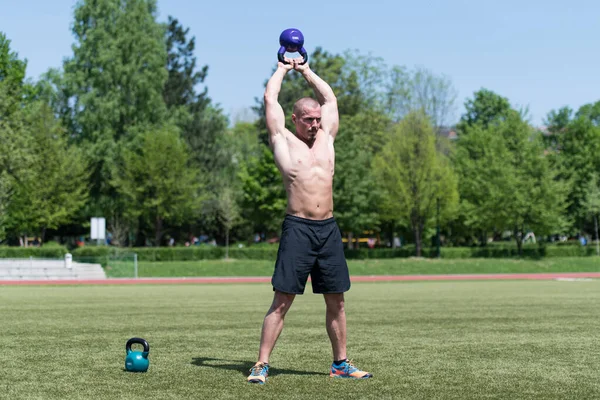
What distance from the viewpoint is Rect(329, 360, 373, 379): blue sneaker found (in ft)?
21.2

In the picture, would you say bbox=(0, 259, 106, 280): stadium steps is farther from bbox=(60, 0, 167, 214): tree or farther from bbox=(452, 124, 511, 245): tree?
bbox=(452, 124, 511, 245): tree

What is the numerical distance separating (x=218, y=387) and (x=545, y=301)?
41.8ft

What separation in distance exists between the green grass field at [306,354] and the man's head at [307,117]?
6.76ft

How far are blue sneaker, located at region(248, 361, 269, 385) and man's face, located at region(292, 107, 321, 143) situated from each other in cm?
195

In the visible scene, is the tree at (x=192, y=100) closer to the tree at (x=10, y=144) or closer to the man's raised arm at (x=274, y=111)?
the tree at (x=10, y=144)

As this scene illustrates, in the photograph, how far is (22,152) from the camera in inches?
1649

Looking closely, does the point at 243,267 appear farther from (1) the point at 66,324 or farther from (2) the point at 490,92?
(2) the point at 490,92

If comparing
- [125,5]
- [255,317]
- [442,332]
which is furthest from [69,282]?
[125,5]

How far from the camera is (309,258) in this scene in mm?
6520

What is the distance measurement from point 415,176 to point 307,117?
46864 mm

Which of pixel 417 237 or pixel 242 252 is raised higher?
pixel 417 237

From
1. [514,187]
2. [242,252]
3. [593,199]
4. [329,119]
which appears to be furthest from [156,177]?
[329,119]

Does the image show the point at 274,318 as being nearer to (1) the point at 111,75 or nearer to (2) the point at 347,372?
(2) the point at 347,372

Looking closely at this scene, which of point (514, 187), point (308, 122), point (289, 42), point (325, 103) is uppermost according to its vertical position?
point (514, 187)
